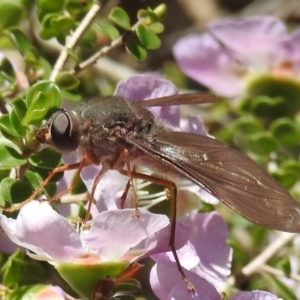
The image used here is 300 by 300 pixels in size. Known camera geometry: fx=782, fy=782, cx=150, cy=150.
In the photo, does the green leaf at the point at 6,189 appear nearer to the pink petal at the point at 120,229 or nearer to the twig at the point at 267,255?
the pink petal at the point at 120,229

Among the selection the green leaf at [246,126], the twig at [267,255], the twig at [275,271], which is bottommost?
the twig at [267,255]

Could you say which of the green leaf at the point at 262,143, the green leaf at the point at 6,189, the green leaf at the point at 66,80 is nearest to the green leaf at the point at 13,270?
the green leaf at the point at 6,189

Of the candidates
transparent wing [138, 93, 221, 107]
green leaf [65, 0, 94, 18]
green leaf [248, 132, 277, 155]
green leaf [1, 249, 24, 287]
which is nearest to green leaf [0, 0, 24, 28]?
green leaf [65, 0, 94, 18]

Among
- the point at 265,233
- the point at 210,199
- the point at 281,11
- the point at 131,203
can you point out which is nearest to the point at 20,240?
the point at 131,203

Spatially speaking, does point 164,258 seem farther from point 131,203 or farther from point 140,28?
point 140,28

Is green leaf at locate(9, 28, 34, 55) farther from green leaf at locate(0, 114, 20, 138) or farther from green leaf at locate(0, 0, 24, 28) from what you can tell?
green leaf at locate(0, 114, 20, 138)

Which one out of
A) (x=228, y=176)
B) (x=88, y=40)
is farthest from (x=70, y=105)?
(x=228, y=176)
